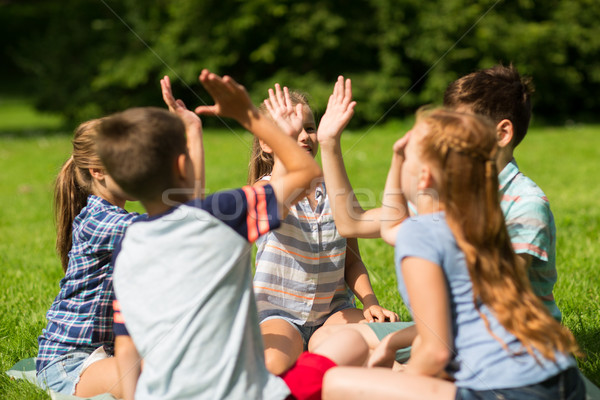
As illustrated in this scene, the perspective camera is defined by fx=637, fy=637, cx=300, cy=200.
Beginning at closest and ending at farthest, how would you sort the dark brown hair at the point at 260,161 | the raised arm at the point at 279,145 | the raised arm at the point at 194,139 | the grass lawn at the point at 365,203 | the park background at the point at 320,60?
the raised arm at the point at 279,145
the raised arm at the point at 194,139
the dark brown hair at the point at 260,161
the grass lawn at the point at 365,203
the park background at the point at 320,60

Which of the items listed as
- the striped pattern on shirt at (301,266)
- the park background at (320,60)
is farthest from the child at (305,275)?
the park background at (320,60)

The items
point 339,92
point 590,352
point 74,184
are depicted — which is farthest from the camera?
point 590,352

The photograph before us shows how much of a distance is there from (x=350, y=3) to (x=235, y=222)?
1286 cm

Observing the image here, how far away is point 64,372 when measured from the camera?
2.63 meters

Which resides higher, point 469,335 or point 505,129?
point 505,129

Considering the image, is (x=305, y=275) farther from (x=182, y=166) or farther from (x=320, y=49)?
(x=320, y=49)

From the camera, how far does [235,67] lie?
1528 cm

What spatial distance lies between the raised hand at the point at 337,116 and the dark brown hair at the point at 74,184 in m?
0.99

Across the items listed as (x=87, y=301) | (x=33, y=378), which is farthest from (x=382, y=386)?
(x=33, y=378)

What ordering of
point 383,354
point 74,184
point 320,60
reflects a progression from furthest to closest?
point 320,60 < point 74,184 < point 383,354

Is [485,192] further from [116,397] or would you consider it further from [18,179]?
[18,179]

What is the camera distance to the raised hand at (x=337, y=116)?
7.93 ft

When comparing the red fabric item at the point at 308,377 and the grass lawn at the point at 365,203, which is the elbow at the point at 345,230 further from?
the grass lawn at the point at 365,203

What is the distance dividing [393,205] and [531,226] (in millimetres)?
500
